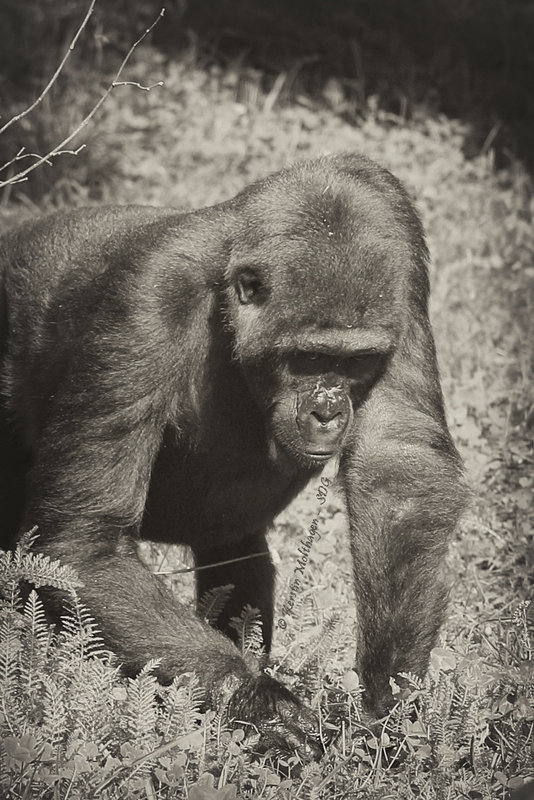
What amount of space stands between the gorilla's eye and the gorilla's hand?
138 cm

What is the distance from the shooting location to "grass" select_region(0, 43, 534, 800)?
371cm

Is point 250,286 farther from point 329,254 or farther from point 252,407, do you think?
→ point 252,407

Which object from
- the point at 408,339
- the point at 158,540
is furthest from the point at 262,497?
the point at 408,339

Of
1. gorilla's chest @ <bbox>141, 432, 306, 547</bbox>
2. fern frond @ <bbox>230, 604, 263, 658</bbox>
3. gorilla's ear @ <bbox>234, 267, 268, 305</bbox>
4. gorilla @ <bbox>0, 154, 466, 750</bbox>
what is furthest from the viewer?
gorilla's chest @ <bbox>141, 432, 306, 547</bbox>

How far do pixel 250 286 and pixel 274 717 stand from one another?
5.09ft

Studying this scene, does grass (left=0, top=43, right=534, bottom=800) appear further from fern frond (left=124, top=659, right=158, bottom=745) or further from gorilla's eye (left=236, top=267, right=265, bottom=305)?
gorilla's eye (left=236, top=267, right=265, bottom=305)

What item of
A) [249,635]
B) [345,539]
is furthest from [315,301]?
[345,539]

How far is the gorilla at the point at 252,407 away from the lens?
14.2 feet

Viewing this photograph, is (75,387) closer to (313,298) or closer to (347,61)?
(313,298)

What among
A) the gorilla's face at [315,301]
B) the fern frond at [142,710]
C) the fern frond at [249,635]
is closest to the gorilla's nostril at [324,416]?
the gorilla's face at [315,301]

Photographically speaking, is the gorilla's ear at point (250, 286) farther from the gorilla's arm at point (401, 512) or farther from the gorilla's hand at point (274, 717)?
the gorilla's hand at point (274, 717)

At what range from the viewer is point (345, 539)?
6285 millimetres

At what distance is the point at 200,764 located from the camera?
3.72 meters

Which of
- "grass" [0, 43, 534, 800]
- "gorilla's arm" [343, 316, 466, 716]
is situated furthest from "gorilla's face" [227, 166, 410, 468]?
"grass" [0, 43, 534, 800]
